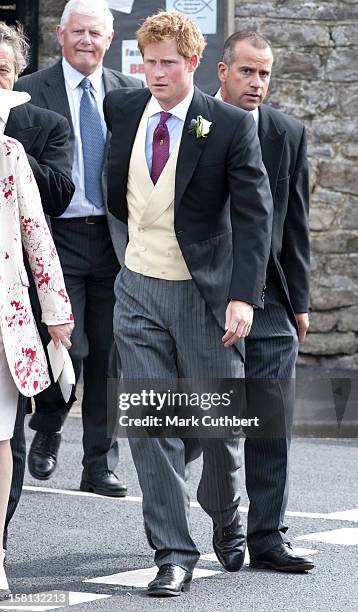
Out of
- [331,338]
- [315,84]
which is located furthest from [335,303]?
[315,84]

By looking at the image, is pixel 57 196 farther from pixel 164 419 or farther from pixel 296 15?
pixel 296 15

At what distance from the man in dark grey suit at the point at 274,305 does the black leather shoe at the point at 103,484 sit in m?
1.53

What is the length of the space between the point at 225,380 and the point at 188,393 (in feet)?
0.47

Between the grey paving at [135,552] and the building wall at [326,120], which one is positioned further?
the building wall at [326,120]

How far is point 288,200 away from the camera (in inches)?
229

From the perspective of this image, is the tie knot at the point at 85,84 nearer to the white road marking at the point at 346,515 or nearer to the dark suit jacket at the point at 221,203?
the dark suit jacket at the point at 221,203

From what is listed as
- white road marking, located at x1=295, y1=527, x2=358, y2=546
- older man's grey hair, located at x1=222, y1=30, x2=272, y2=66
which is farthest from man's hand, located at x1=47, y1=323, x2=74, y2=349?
white road marking, located at x1=295, y1=527, x2=358, y2=546

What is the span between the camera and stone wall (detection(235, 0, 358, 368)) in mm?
11602

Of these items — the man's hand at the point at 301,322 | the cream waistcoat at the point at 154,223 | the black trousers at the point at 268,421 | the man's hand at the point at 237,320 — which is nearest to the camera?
the man's hand at the point at 237,320

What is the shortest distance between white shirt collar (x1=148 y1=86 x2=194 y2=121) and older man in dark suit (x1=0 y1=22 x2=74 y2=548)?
0.56 metres

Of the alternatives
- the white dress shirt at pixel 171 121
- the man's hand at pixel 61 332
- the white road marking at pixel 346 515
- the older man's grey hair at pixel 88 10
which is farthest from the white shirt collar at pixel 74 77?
the white road marking at pixel 346 515

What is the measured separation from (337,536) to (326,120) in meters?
5.93

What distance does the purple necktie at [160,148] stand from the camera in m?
5.35

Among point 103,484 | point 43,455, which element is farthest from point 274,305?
point 43,455
